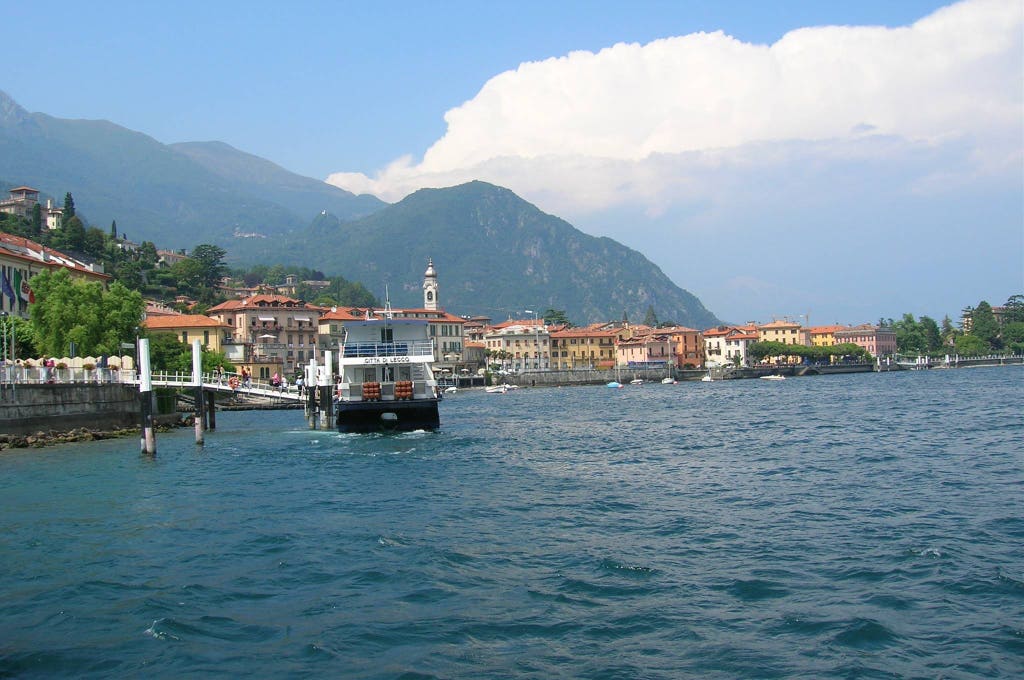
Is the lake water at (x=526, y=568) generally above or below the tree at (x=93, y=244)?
below

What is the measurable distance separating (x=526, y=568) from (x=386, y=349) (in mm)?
31624

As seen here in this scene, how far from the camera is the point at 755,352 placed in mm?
175000

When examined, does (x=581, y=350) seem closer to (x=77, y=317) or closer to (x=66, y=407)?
(x=77, y=317)

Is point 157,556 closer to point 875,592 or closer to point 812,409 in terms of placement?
point 875,592

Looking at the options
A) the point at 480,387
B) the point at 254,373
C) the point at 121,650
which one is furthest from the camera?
the point at 480,387

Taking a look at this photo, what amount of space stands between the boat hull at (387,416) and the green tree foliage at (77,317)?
21.4 metres

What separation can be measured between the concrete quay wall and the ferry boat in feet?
41.8

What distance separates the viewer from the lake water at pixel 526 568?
11203 mm

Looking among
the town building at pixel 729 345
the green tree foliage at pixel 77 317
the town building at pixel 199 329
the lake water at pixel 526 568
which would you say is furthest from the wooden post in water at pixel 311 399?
the town building at pixel 729 345

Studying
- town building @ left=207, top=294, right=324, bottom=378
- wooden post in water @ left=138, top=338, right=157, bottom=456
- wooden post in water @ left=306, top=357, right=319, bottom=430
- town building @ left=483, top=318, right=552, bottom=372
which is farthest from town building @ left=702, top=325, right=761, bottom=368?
wooden post in water @ left=138, top=338, right=157, bottom=456

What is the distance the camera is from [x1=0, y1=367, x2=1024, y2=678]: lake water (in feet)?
36.8

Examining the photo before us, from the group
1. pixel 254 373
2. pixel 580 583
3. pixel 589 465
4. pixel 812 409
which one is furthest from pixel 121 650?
pixel 254 373

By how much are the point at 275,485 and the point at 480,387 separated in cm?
12301

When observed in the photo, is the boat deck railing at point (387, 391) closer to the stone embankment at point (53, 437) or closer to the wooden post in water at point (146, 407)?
the wooden post in water at point (146, 407)
